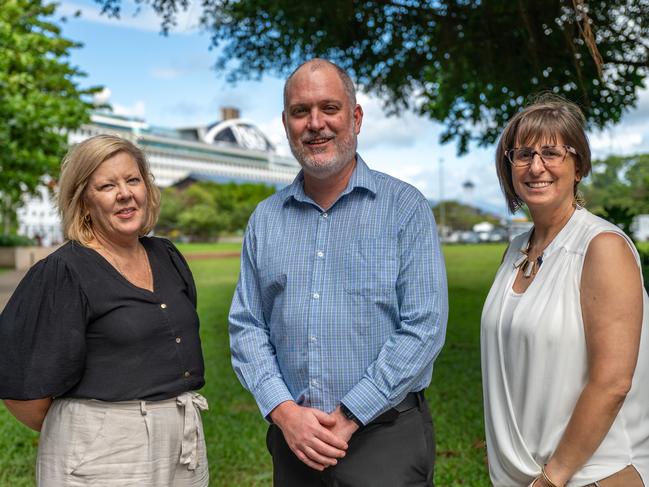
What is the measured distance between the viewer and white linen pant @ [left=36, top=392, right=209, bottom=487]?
2744 millimetres

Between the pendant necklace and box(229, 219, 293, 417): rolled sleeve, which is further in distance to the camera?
box(229, 219, 293, 417): rolled sleeve

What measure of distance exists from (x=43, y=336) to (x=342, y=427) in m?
1.11

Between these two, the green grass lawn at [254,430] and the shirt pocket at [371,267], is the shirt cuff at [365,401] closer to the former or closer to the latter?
the shirt pocket at [371,267]

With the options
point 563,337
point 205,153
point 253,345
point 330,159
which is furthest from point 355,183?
point 205,153

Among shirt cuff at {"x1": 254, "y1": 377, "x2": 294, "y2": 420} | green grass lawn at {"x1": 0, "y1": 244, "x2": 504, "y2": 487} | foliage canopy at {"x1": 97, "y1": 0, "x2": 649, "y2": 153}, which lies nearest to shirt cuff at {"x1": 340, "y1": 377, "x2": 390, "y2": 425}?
shirt cuff at {"x1": 254, "y1": 377, "x2": 294, "y2": 420}

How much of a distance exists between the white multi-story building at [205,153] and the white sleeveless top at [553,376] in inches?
3689

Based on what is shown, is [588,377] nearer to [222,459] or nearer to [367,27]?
[222,459]

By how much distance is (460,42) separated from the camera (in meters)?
8.02

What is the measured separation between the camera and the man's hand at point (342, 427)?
2590mm

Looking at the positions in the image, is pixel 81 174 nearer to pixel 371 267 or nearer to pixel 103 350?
pixel 103 350

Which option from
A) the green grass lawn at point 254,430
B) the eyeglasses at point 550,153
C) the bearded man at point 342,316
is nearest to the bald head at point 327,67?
the bearded man at point 342,316

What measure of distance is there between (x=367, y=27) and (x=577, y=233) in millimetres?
6655

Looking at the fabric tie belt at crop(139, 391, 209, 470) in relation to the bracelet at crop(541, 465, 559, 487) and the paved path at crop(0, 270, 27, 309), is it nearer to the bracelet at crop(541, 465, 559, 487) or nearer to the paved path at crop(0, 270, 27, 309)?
the bracelet at crop(541, 465, 559, 487)

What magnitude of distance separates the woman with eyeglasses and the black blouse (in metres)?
1.22
